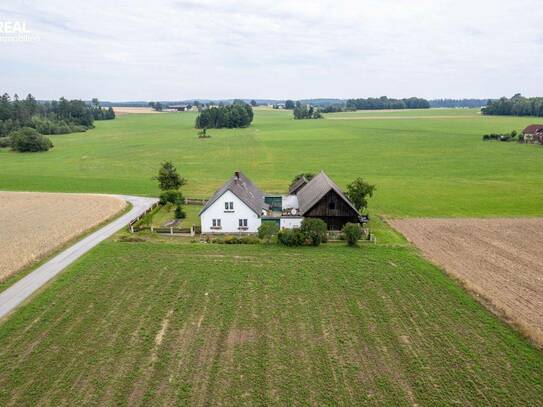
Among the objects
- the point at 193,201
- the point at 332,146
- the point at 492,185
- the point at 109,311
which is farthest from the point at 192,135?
the point at 109,311

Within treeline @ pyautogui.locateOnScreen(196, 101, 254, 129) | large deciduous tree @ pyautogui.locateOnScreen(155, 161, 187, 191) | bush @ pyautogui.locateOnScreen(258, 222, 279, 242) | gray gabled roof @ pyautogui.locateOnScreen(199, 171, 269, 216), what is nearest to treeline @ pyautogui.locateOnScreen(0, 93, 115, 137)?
treeline @ pyautogui.locateOnScreen(196, 101, 254, 129)

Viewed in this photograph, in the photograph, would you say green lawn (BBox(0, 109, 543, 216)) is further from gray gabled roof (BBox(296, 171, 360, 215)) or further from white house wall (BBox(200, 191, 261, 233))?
white house wall (BBox(200, 191, 261, 233))

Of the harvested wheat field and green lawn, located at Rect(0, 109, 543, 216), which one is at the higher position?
green lawn, located at Rect(0, 109, 543, 216)

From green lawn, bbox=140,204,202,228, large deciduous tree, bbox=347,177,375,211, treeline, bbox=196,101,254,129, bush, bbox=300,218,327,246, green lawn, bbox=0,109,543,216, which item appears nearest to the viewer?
bush, bbox=300,218,327,246

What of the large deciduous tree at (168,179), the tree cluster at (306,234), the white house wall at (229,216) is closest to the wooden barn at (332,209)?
the tree cluster at (306,234)

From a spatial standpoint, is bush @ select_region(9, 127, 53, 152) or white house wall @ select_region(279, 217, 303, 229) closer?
white house wall @ select_region(279, 217, 303, 229)

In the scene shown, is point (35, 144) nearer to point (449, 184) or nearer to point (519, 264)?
point (449, 184)
